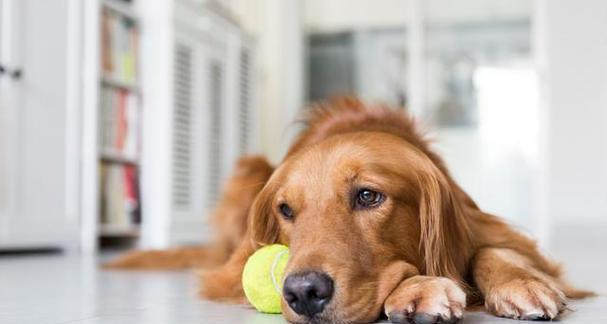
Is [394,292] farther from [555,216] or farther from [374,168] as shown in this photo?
[555,216]

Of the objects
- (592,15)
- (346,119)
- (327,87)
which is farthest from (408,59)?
(346,119)

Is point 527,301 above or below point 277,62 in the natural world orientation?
below

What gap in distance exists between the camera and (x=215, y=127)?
5.72 metres

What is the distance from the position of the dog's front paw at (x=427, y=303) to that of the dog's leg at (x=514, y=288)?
0.16 m

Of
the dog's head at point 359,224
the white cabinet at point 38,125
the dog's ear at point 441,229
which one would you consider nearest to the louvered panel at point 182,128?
the white cabinet at point 38,125

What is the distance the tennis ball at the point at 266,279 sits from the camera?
1666mm

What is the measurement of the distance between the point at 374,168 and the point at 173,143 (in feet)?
11.3

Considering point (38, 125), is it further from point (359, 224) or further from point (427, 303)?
point (427, 303)

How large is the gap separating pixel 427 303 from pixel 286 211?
458mm

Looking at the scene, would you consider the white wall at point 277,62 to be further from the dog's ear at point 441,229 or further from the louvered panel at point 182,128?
the dog's ear at point 441,229

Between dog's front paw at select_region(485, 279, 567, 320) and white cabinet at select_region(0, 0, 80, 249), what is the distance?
2.88 m

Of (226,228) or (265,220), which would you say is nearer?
(265,220)

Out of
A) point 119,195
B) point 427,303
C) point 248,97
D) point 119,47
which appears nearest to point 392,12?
point 248,97

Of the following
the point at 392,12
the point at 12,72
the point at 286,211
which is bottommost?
the point at 286,211
